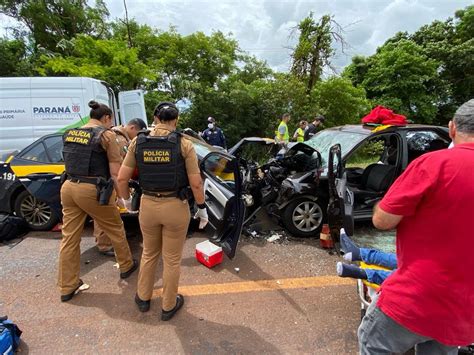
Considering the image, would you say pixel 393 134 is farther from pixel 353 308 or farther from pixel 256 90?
pixel 256 90

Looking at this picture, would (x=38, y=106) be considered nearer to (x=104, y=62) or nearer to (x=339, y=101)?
(x=104, y=62)

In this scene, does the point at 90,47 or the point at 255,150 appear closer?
the point at 255,150

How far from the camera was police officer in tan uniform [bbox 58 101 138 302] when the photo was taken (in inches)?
108

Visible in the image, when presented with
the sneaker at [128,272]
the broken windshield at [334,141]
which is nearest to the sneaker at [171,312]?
the sneaker at [128,272]

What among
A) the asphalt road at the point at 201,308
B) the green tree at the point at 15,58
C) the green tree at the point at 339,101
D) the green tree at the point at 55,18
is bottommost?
the asphalt road at the point at 201,308

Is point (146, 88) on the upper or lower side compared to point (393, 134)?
upper

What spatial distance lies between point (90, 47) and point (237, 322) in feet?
36.4

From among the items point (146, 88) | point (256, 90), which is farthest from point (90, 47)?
point (256, 90)

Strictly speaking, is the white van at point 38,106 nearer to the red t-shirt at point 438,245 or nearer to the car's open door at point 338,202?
the car's open door at point 338,202

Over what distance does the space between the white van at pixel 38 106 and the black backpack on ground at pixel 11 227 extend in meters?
2.93

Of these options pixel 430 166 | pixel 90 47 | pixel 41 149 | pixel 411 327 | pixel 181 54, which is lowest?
pixel 411 327

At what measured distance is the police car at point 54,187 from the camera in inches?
122

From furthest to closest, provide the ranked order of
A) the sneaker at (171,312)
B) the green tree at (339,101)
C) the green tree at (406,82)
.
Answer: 1. the green tree at (406,82)
2. the green tree at (339,101)
3. the sneaker at (171,312)

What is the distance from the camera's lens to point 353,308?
275cm
